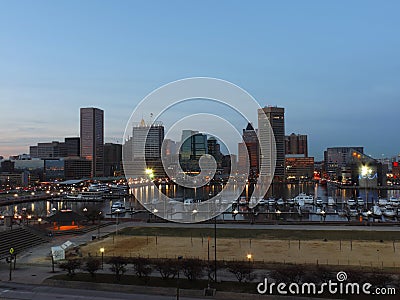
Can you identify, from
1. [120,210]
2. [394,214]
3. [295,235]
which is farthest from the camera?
[120,210]

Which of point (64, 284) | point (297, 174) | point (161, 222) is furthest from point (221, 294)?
point (297, 174)

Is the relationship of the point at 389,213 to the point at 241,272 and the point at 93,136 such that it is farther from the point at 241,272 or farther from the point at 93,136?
the point at 93,136

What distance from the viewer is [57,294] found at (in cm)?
1188

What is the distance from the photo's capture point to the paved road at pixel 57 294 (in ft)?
37.8

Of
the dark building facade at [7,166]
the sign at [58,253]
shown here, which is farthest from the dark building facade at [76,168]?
the sign at [58,253]

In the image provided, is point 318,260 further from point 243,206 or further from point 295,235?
point 243,206

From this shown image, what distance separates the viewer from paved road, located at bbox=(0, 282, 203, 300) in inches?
454

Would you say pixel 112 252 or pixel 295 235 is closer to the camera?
pixel 112 252

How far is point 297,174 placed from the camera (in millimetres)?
131875

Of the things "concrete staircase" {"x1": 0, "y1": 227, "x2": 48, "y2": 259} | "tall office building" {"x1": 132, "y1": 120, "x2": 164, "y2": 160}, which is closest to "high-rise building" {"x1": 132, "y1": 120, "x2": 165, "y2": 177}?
"tall office building" {"x1": 132, "y1": 120, "x2": 164, "y2": 160}

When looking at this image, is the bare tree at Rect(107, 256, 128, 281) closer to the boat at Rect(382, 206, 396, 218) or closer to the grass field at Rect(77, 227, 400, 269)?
the grass field at Rect(77, 227, 400, 269)

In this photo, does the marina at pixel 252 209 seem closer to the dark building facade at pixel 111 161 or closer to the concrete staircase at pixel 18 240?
the concrete staircase at pixel 18 240

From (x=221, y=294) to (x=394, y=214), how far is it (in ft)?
89.9

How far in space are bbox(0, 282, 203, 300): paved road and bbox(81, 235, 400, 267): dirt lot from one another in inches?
184
